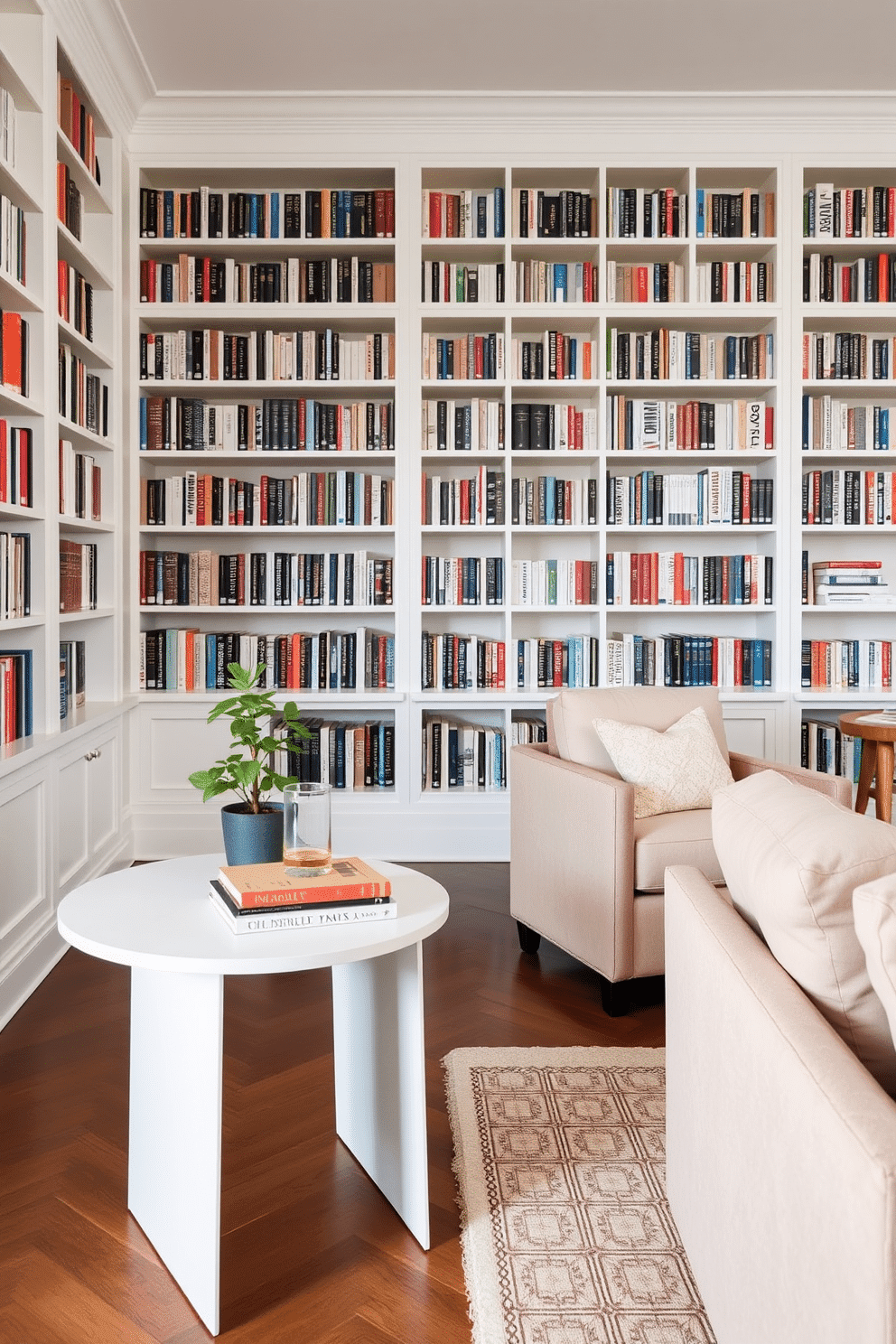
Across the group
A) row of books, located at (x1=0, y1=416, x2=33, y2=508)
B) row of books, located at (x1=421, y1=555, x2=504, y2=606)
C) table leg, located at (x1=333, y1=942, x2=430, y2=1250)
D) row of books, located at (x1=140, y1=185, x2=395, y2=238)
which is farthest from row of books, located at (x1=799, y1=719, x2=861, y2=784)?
row of books, located at (x1=0, y1=416, x2=33, y2=508)

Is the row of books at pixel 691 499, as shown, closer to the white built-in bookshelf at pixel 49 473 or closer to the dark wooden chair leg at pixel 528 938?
the dark wooden chair leg at pixel 528 938

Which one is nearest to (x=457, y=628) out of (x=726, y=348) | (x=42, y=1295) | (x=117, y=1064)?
(x=726, y=348)

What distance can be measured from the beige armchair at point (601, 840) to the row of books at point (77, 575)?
1589 mm

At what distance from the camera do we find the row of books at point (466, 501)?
4230 millimetres

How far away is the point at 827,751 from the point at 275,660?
2314 millimetres

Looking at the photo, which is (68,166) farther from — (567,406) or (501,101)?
(567,406)

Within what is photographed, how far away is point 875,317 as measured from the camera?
4188 millimetres

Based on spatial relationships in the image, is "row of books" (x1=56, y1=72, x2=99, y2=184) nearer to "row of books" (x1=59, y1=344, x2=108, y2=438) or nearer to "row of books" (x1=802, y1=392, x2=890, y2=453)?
"row of books" (x1=59, y1=344, x2=108, y2=438)

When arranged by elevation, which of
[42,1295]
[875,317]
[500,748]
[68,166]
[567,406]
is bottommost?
[42,1295]

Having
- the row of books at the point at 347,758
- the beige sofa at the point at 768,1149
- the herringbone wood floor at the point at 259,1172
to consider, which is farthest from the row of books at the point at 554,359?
the beige sofa at the point at 768,1149

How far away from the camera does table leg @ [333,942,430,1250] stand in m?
1.74

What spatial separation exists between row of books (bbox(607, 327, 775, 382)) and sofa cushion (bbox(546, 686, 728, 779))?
5.11 ft

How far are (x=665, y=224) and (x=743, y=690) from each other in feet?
6.28

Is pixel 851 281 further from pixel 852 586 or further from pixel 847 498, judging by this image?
pixel 852 586
